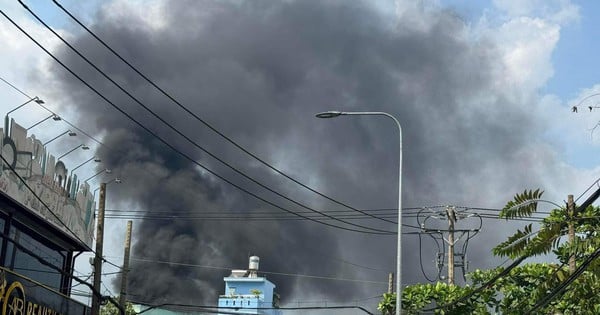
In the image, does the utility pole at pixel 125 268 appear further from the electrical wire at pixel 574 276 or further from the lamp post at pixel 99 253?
the electrical wire at pixel 574 276

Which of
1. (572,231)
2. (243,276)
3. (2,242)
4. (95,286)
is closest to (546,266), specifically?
(572,231)

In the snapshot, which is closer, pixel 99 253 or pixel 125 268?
pixel 99 253

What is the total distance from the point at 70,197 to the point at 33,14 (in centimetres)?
1407

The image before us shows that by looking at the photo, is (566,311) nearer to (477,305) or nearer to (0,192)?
(477,305)

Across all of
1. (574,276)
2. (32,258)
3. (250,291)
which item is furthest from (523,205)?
(250,291)

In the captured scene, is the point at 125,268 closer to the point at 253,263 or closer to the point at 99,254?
the point at 99,254

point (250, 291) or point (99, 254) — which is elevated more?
point (250, 291)

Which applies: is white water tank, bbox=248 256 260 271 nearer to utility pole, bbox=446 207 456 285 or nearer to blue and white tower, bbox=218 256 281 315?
blue and white tower, bbox=218 256 281 315

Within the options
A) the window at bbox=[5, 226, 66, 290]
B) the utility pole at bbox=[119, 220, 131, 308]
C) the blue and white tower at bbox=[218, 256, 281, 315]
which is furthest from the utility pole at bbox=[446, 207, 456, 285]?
the blue and white tower at bbox=[218, 256, 281, 315]

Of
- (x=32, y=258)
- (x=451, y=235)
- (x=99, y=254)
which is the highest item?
(x=451, y=235)

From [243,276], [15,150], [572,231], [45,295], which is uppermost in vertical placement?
[243,276]

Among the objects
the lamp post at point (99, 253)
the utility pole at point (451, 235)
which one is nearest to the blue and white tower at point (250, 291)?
the utility pole at point (451, 235)

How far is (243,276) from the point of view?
7588 cm

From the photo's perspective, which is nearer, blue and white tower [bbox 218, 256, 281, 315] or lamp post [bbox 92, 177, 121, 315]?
lamp post [bbox 92, 177, 121, 315]
